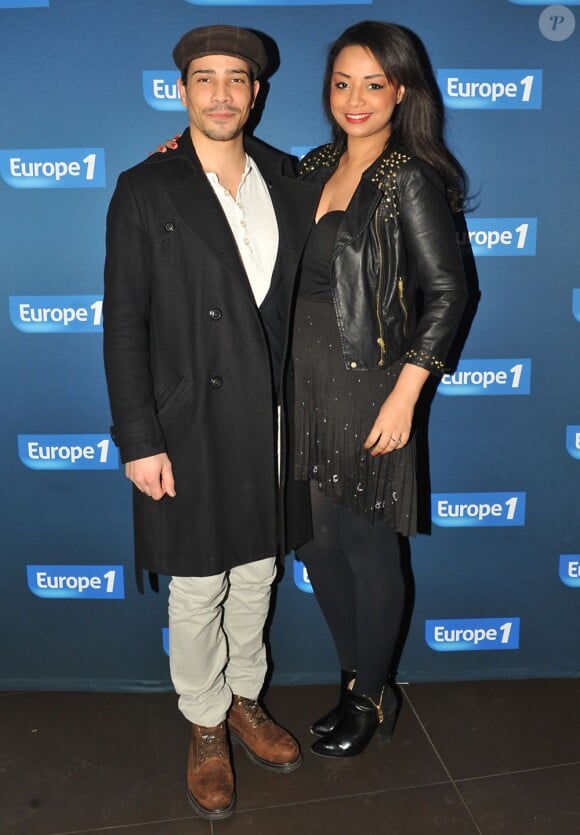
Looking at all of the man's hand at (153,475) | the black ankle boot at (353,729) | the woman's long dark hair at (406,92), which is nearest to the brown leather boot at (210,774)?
the black ankle boot at (353,729)

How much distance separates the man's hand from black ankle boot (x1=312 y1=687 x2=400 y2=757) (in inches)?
34.3

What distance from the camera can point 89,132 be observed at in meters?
2.39

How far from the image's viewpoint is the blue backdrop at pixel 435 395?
2365mm

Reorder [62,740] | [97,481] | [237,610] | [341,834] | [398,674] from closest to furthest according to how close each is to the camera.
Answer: [341,834] < [237,610] < [62,740] < [97,481] < [398,674]

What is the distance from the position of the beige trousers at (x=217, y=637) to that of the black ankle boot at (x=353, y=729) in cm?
25

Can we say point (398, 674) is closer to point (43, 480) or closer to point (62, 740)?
point (62, 740)

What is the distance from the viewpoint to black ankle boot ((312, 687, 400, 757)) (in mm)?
2354

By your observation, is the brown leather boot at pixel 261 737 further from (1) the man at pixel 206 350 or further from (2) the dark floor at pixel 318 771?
(1) the man at pixel 206 350

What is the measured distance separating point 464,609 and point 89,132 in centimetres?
194

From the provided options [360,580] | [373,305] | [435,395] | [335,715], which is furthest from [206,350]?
[335,715]

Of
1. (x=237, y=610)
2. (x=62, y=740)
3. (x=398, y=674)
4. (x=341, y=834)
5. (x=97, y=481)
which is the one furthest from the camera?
(x=398, y=674)

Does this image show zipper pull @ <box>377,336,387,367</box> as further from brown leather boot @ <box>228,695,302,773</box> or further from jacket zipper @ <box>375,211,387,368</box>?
brown leather boot @ <box>228,695,302,773</box>

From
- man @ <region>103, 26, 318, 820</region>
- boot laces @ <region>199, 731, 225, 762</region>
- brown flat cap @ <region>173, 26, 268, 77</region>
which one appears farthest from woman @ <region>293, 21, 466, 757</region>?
boot laces @ <region>199, 731, 225, 762</region>

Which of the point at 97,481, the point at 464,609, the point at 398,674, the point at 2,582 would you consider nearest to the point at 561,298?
the point at 464,609
